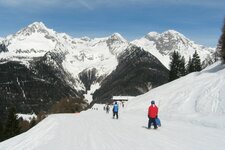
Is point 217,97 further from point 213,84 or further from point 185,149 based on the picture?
point 185,149

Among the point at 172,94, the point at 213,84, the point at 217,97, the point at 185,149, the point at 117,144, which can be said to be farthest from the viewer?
the point at 172,94

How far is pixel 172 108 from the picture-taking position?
51719 millimetres

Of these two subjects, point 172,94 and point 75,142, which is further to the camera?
point 172,94

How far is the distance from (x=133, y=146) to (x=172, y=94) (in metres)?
41.7

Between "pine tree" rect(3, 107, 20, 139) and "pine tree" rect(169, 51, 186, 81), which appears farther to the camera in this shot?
"pine tree" rect(169, 51, 186, 81)

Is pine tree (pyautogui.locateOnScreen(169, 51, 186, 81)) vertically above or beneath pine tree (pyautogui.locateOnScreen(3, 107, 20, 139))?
above

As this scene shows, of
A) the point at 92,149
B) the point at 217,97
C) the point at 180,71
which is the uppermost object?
the point at 180,71

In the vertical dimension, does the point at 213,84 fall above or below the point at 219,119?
above

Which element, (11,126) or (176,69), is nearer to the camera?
(11,126)

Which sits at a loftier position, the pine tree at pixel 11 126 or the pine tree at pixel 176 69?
the pine tree at pixel 176 69

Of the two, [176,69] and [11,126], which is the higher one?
[176,69]

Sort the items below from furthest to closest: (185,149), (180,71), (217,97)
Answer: (180,71) < (217,97) < (185,149)

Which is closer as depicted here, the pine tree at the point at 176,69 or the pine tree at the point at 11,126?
the pine tree at the point at 11,126

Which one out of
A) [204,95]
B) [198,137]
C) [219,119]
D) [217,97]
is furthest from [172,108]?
[198,137]
